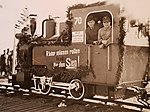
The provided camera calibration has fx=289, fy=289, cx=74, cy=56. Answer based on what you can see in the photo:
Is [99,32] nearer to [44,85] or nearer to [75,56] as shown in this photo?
[75,56]

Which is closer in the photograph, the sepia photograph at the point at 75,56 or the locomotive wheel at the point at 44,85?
the sepia photograph at the point at 75,56

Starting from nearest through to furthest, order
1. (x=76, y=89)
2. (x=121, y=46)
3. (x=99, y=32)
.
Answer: (x=121, y=46)
(x=99, y=32)
(x=76, y=89)

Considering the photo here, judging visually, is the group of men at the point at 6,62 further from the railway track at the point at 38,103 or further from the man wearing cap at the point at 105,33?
the man wearing cap at the point at 105,33

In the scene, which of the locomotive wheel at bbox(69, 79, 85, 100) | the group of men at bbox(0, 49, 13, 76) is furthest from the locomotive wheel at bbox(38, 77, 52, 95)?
the group of men at bbox(0, 49, 13, 76)

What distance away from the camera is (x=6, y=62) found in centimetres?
269

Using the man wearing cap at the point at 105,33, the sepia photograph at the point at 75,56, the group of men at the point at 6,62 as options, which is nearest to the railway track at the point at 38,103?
the sepia photograph at the point at 75,56

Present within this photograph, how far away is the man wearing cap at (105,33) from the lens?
76.4 inches

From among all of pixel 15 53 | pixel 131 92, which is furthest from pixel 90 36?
pixel 15 53

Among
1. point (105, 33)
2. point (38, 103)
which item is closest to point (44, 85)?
point (38, 103)

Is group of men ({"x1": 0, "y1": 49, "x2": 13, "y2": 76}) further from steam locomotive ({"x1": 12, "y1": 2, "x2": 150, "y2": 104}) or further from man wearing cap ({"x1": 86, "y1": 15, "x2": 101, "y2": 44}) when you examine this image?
man wearing cap ({"x1": 86, "y1": 15, "x2": 101, "y2": 44})

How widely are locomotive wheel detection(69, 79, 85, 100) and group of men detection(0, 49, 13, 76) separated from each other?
0.75 metres

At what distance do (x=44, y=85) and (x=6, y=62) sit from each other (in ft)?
1.87

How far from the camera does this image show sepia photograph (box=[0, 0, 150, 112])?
5.98ft

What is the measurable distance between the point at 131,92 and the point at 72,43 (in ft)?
1.91
